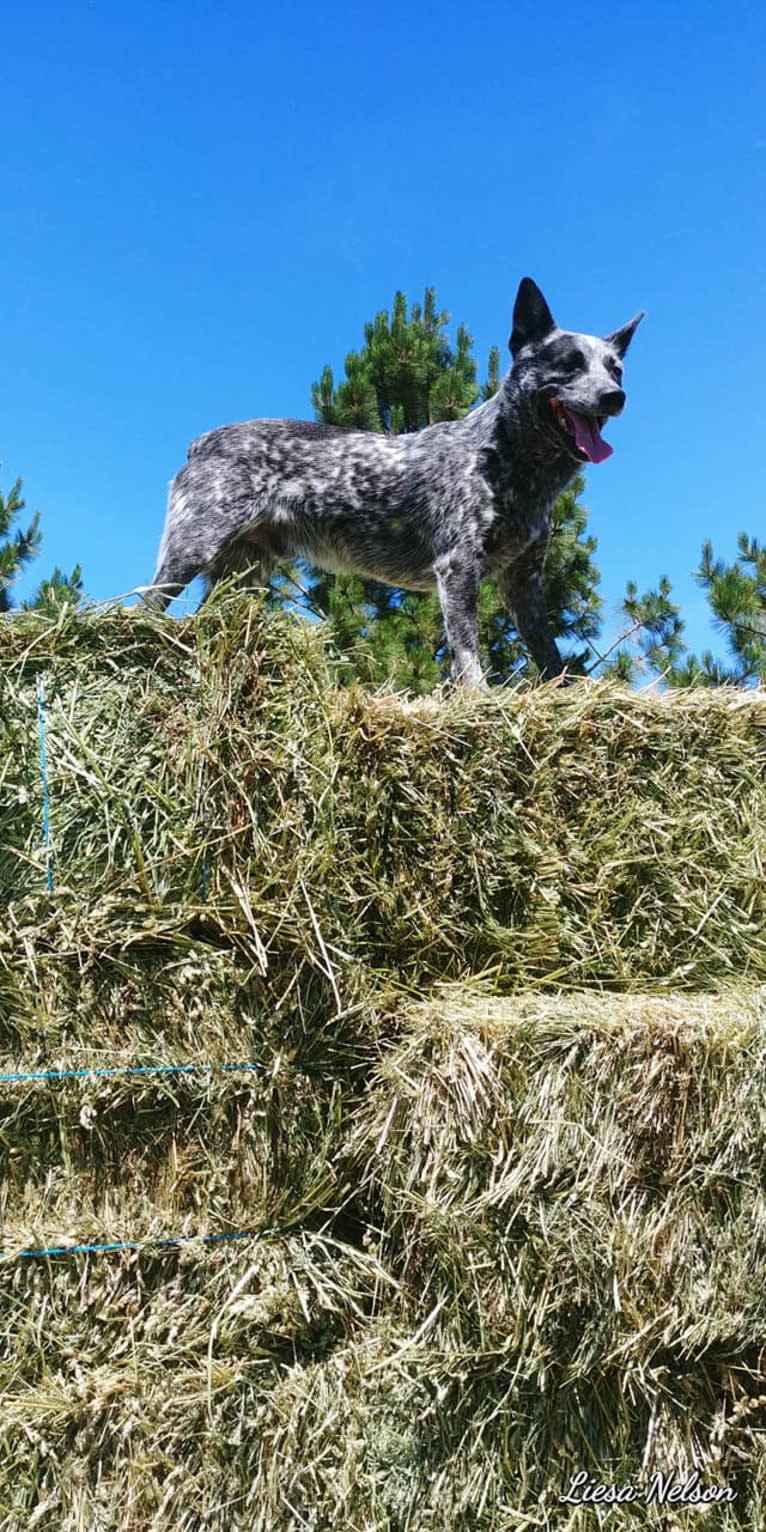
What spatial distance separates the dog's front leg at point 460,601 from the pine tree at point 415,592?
3.01 meters

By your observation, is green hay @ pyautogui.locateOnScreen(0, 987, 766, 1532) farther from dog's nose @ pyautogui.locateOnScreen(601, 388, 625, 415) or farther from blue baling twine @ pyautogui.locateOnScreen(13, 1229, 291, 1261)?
dog's nose @ pyautogui.locateOnScreen(601, 388, 625, 415)

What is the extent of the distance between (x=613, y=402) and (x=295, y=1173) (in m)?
2.40

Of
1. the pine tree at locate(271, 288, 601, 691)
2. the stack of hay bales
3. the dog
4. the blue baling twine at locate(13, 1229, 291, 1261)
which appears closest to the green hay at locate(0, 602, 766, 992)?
the stack of hay bales

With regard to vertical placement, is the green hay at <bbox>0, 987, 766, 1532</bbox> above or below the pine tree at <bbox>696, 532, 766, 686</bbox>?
below

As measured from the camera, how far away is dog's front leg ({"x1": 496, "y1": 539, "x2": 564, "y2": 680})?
3.71 metres

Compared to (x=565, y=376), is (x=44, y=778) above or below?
below

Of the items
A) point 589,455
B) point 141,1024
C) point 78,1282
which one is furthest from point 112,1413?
point 589,455

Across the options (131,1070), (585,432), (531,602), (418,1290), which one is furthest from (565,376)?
(418,1290)

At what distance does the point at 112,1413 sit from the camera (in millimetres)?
1776

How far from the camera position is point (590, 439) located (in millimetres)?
3373

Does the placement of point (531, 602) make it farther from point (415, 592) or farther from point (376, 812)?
point (415, 592)

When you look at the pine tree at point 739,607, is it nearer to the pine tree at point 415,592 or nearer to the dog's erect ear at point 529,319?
the pine tree at point 415,592

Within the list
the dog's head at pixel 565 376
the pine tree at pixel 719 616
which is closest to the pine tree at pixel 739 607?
the pine tree at pixel 719 616

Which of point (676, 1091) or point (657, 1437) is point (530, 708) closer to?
point (676, 1091)
